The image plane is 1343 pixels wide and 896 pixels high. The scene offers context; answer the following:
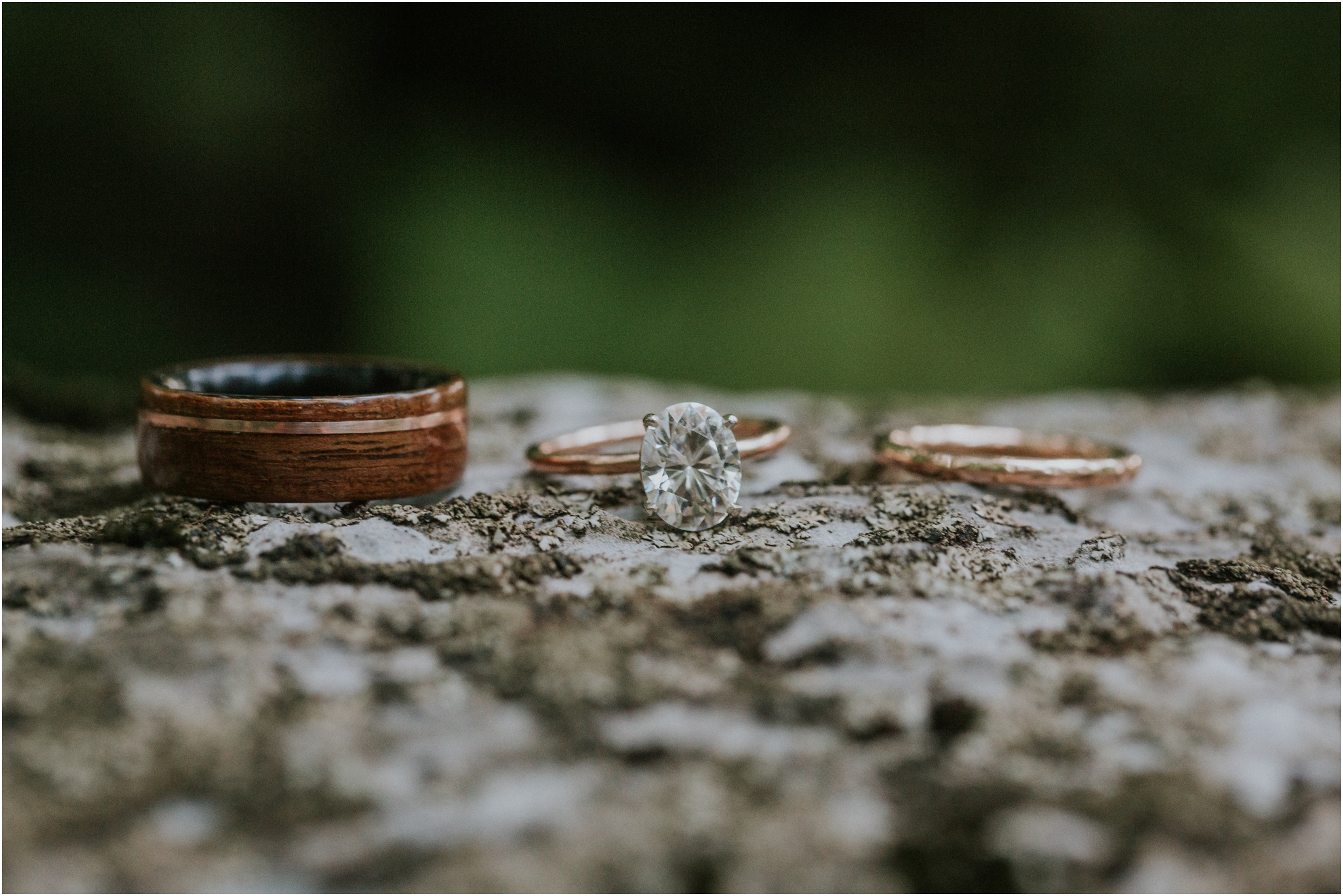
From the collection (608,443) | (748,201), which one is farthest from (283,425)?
(748,201)

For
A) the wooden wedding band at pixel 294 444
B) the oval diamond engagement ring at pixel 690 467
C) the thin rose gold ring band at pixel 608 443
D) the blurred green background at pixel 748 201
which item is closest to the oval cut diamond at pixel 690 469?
the oval diamond engagement ring at pixel 690 467

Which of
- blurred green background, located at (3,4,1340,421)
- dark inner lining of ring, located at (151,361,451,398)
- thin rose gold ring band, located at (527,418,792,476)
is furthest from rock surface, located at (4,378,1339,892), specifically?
blurred green background, located at (3,4,1340,421)

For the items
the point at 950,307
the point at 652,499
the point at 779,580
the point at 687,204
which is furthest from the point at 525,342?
the point at 779,580

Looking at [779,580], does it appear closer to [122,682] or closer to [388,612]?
[388,612]

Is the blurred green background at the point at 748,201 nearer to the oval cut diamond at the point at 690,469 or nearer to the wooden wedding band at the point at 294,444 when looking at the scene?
Result: the wooden wedding band at the point at 294,444

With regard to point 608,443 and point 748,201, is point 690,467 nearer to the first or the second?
point 608,443
